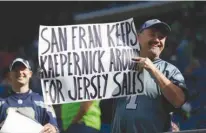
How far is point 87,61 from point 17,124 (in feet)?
2.75

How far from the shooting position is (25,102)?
524cm

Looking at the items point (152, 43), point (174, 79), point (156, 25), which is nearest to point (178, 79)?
point (174, 79)

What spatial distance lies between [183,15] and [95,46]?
0.86 metres

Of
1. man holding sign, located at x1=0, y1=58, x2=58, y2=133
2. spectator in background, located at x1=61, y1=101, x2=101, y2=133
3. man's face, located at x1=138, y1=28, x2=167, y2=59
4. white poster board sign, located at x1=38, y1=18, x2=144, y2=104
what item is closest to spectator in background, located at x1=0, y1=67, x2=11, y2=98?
man holding sign, located at x1=0, y1=58, x2=58, y2=133

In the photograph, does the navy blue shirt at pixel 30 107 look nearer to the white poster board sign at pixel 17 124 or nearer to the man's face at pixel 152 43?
the white poster board sign at pixel 17 124

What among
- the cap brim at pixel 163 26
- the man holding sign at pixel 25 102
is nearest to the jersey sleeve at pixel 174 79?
the cap brim at pixel 163 26

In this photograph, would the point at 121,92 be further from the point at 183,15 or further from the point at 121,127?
the point at 183,15

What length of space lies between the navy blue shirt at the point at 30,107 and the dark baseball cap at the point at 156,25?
3.66ft

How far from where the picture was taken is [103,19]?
5.21 m

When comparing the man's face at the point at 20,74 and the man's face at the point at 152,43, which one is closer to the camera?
the man's face at the point at 20,74

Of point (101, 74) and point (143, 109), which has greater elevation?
point (101, 74)

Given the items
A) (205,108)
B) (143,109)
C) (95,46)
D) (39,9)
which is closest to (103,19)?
(95,46)

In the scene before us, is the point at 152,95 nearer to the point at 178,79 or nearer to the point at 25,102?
the point at 178,79

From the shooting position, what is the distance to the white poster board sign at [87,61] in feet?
17.0
